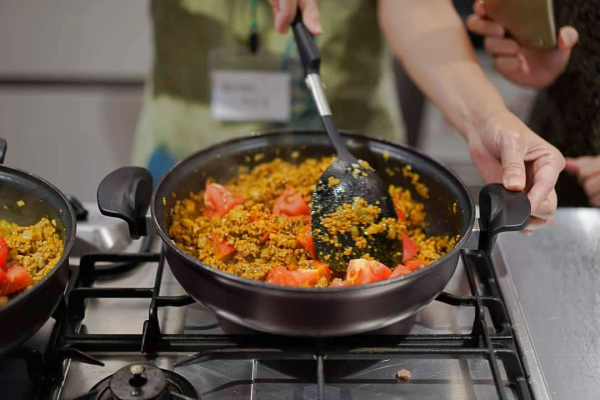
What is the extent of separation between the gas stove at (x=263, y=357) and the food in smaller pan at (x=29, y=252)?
72 millimetres

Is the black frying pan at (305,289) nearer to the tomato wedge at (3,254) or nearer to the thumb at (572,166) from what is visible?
the tomato wedge at (3,254)

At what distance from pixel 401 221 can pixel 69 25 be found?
179 cm

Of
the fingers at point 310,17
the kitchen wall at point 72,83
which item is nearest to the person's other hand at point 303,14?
the fingers at point 310,17

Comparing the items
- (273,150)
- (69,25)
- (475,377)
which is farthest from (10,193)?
(69,25)

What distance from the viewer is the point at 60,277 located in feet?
2.71

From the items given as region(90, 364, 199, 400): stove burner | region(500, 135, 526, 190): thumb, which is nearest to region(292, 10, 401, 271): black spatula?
region(500, 135, 526, 190): thumb

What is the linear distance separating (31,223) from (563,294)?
0.95 metres

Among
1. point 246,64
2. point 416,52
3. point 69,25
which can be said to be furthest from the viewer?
point 69,25

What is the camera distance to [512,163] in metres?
1.03

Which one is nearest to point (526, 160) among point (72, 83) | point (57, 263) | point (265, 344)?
point (265, 344)

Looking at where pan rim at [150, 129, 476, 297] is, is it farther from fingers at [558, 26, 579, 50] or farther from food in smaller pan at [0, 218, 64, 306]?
fingers at [558, 26, 579, 50]

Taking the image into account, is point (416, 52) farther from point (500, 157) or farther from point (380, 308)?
point (380, 308)

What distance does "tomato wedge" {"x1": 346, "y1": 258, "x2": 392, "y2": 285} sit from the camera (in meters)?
0.94

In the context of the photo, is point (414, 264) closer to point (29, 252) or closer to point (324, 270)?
point (324, 270)
